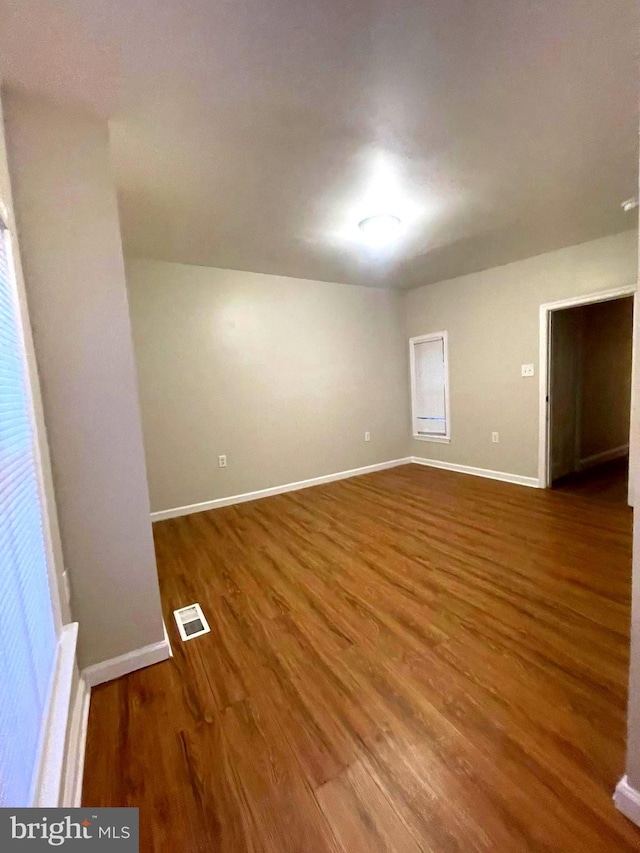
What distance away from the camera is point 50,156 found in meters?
1.38

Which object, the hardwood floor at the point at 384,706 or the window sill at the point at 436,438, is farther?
the window sill at the point at 436,438

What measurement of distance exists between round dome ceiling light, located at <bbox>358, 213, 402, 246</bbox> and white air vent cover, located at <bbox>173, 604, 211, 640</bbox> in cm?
282

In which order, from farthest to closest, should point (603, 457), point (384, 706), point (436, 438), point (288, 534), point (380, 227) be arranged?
point (436, 438) → point (603, 457) → point (288, 534) → point (380, 227) → point (384, 706)

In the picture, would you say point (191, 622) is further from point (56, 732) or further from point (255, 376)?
point (255, 376)

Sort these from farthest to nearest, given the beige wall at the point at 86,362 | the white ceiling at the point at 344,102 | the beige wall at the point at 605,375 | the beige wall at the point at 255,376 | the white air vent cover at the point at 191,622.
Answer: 1. the beige wall at the point at 605,375
2. the beige wall at the point at 255,376
3. the white air vent cover at the point at 191,622
4. the beige wall at the point at 86,362
5. the white ceiling at the point at 344,102

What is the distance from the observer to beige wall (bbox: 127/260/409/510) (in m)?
3.35

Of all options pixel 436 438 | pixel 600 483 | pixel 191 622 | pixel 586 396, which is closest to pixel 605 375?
pixel 586 396

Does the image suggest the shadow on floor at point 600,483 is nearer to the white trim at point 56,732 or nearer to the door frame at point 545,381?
the door frame at point 545,381

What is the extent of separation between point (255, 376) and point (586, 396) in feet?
13.1

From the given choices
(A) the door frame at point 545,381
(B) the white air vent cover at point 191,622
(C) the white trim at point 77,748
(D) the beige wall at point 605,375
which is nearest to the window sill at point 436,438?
(A) the door frame at point 545,381

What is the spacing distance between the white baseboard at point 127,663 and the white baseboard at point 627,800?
1.68 m

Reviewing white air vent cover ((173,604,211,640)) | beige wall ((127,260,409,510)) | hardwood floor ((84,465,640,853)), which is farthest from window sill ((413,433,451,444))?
white air vent cover ((173,604,211,640))

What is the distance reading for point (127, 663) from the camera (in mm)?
1563

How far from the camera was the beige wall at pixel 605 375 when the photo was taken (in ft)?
13.6
